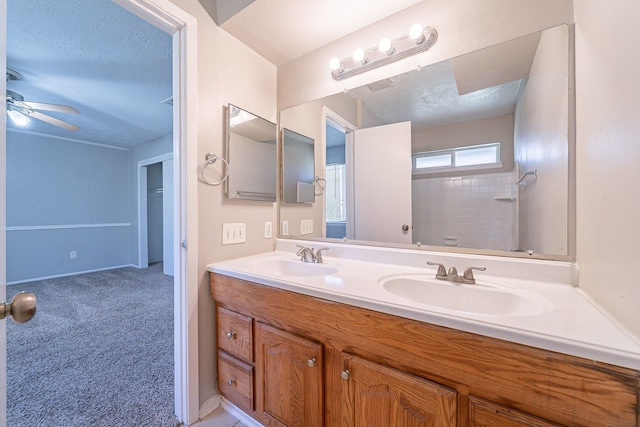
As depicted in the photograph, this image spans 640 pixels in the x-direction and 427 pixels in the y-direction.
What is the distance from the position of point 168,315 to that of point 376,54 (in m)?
2.96

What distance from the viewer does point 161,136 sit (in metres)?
4.02

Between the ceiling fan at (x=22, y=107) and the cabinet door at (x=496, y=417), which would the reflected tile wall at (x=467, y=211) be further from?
the ceiling fan at (x=22, y=107)

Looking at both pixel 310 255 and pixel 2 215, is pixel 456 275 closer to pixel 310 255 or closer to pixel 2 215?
pixel 310 255

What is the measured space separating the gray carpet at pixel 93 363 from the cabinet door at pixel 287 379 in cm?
60

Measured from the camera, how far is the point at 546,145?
0.99m

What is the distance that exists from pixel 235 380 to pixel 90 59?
8.66ft

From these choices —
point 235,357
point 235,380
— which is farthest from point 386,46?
point 235,380

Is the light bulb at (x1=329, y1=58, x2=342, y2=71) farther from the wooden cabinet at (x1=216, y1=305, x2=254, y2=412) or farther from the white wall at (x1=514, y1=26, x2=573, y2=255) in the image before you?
the wooden cabinet at (x1=216, y1=305, x2=254, y2=412)

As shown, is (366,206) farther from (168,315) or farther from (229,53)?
(168,315)

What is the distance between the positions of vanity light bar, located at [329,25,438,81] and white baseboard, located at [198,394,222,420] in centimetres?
199

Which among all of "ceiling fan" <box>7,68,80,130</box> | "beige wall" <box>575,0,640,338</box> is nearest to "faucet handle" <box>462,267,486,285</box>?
"beige wall" <box>575,0,640,338</box>

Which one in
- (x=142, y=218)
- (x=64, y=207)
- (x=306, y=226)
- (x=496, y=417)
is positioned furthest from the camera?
(x=142, y=218)

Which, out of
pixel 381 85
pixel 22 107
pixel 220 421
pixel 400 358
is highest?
pixel 22 107

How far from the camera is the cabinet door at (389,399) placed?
69 cm
